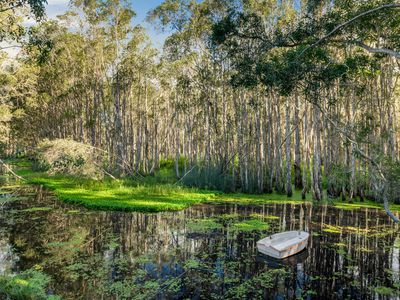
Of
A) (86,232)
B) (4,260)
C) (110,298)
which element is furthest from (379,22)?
(4,260)

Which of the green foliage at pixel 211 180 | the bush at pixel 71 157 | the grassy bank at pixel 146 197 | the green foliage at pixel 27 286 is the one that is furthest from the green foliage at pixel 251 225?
the bush at pixel 71 157

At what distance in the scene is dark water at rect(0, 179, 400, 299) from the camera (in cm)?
966

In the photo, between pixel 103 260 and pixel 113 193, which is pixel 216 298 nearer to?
pixel 103 260

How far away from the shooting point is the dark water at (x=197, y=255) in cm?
966

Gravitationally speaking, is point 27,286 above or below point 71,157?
below

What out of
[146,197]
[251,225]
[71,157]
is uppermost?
[71,157]

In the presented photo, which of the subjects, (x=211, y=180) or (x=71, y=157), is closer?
(x=71, y=157)

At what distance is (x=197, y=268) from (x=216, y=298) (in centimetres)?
220

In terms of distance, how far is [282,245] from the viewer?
1230 cm

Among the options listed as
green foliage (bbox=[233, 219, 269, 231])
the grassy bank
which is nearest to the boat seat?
green foliage (bbox=[233, 219, 269, 231])

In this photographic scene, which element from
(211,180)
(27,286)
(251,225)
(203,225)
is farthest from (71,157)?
(27,286)

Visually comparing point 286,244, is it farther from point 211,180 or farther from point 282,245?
point 211,180

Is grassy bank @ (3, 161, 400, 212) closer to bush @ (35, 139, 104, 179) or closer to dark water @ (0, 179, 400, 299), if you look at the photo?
dark water @ (0, 179, 400, 299)

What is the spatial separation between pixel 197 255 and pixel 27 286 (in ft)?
19.2
